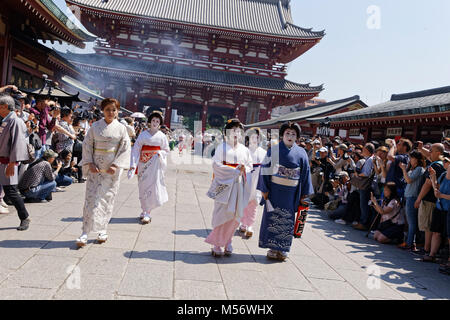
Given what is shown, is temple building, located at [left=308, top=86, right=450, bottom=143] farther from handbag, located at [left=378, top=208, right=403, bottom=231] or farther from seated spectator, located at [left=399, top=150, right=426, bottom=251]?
handbag, located at [left=378, top=208, right=403, bottom=231]

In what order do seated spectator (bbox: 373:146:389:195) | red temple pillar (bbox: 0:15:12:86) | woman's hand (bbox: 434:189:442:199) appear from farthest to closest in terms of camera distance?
red temple pillar (bbox: 0:15:12:86), seated spectator (bbox: 373:146:389:195), woman's hand (bbox: 434:189:442:199)

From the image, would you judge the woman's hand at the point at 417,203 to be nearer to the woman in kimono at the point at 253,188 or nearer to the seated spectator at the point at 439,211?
the seated spectator at the point at 439,211

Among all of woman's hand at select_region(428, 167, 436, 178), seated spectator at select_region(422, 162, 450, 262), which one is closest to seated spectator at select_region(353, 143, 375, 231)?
seated spectator at select_region(422, 162, 450, 262)

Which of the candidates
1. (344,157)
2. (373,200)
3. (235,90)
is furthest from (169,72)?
(373,200)

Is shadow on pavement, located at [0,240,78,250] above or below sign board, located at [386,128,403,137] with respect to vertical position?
below

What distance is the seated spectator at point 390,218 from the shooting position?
5.76 m

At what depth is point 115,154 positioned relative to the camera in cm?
421

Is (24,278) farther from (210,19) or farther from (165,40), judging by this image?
(210,19)

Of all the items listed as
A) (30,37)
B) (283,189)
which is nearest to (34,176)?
(283,189)

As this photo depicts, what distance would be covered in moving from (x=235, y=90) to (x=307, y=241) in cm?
1877

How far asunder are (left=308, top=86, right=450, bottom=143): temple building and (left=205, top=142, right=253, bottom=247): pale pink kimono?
550cm

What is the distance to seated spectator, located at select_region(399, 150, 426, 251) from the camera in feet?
17.6

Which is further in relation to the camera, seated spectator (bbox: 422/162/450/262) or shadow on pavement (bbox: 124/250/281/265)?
seated spectator (bbox: 422/162/450/262)

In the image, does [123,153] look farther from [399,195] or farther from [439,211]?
[399,195]
